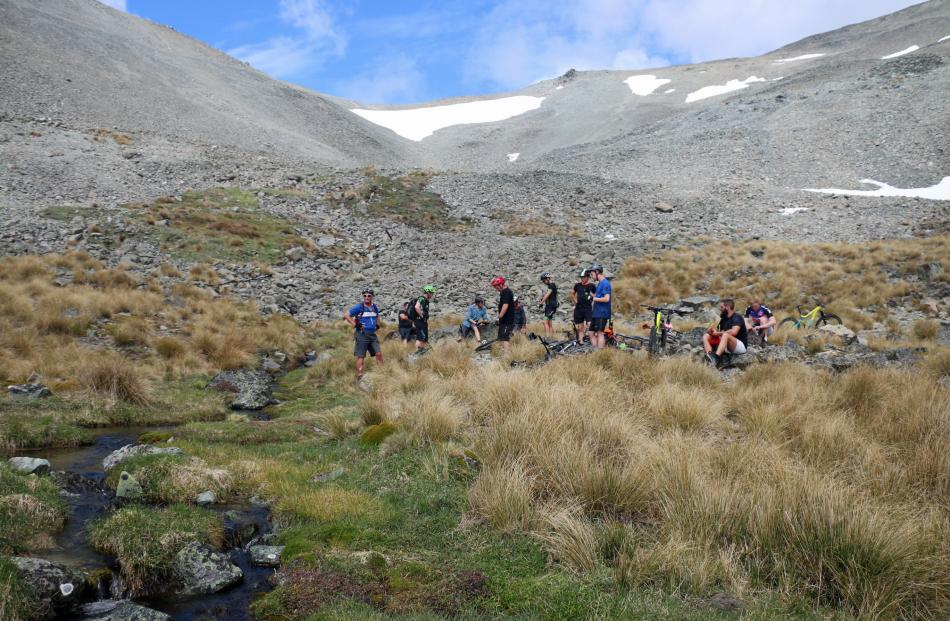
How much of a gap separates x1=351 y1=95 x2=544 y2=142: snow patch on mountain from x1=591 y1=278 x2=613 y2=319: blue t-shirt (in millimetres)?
72885

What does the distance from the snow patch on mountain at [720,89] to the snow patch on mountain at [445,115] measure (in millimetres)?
24500

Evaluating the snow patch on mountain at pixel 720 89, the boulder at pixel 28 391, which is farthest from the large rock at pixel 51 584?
the snow patch on mountain at pixel 720 89

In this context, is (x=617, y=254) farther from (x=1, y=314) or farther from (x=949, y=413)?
(x=1, y=314)

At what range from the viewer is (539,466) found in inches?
225

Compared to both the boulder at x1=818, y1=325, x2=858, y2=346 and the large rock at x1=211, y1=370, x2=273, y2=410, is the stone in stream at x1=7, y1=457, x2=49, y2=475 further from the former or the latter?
the boulder at x1=818, y1=325, x2=858, y2=346

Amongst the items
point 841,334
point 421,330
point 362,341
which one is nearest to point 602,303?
point 421,330

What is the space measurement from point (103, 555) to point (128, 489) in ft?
4.89

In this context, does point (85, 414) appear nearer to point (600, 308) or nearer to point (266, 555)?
point (266, 555)

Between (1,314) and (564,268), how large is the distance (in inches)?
826

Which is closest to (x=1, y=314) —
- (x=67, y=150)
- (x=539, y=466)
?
(x=539, y=466)

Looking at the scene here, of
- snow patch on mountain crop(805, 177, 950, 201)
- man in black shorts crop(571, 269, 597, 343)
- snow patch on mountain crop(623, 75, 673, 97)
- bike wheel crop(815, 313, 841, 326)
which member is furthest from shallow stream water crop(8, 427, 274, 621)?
snow patch on mountain crop(623, 75, 673, 97)

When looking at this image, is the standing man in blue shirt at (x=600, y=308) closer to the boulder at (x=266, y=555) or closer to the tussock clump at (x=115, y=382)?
the boulder at (x=266, y=555)

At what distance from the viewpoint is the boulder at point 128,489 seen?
Result: 6.61 meters

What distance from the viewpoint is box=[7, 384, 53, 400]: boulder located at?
10.5 metres
